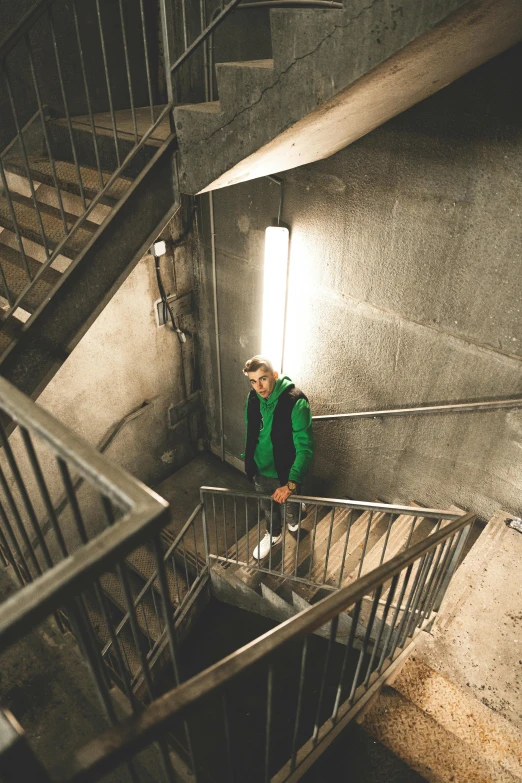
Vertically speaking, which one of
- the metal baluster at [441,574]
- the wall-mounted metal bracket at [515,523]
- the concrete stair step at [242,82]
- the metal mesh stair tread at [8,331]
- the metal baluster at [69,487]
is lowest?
the wall-mounted metal bracket at [515,523]

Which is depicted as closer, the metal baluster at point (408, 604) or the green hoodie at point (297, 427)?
the metal baluster at point (408, 604)

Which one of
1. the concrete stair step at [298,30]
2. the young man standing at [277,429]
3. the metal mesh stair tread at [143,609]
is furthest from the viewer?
the metal mesh stair tread at [143,609]

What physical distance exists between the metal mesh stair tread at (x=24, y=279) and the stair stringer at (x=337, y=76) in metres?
1.29

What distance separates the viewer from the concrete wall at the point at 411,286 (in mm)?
3760

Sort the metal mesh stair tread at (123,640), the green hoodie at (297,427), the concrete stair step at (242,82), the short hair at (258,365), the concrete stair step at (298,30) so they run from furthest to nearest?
the metal mesh stair tread at (123,640), the green hoodie at (297,427), the short hair at (258,365), the concrete stair step at (242,82), the concrete stair step at (298,30)

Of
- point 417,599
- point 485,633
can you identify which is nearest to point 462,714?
point 485,633

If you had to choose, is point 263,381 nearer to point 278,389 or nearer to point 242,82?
point 278,389

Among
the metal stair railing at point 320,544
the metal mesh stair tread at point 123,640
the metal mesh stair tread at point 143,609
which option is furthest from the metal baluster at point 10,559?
the metal mesh stair tread at point 123,640

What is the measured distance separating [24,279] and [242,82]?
2.28 metres

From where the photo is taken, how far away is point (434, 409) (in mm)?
4684

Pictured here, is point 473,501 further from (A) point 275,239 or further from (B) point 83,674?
(B) point 83,674

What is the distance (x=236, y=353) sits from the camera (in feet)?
22.7

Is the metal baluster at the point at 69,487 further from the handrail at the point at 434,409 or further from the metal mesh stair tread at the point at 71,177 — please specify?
the handrail at the point at 434,409

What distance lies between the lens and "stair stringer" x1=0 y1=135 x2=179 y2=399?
342cm
